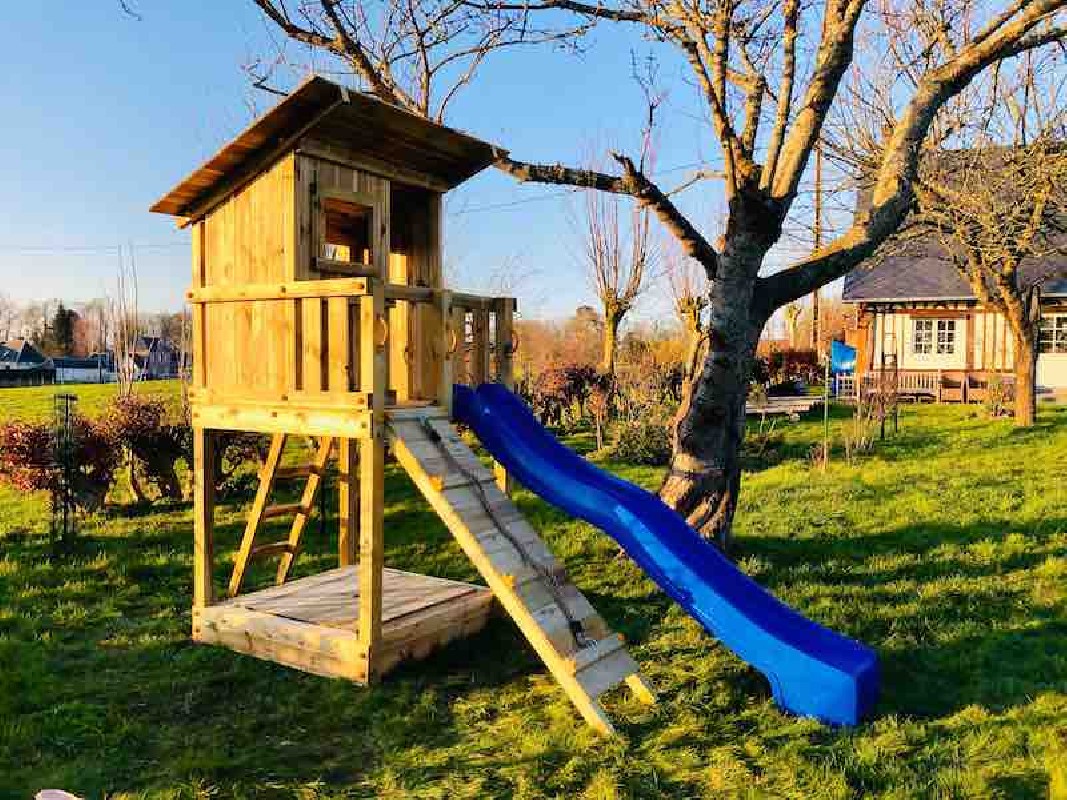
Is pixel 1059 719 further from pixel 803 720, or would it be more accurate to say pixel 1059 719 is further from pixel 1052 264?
pixel 1052 264

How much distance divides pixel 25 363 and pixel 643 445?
8140 centimetres

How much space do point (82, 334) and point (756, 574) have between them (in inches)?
3391

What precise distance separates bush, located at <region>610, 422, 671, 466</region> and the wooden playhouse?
6950 millimetres

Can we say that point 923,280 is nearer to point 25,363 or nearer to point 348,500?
point 348,500

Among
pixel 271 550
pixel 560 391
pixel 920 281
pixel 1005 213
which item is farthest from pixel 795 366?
pixel 271 550

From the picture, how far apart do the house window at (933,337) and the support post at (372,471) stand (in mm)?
23946

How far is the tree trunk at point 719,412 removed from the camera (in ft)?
21.6

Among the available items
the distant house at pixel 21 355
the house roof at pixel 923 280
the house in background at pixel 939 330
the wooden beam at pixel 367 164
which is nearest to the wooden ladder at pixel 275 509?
the wooden beam at pixel 367 164

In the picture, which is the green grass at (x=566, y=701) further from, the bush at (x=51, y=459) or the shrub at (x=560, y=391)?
the shrub at (x=560, y=391)

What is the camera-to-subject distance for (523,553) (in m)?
4.86

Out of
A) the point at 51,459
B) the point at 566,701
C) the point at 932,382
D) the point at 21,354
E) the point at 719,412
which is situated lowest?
the point at 566,701

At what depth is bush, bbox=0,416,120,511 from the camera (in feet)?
30.0

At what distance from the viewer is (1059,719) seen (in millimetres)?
4375

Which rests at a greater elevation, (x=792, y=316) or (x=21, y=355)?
(x=792, y=316)
